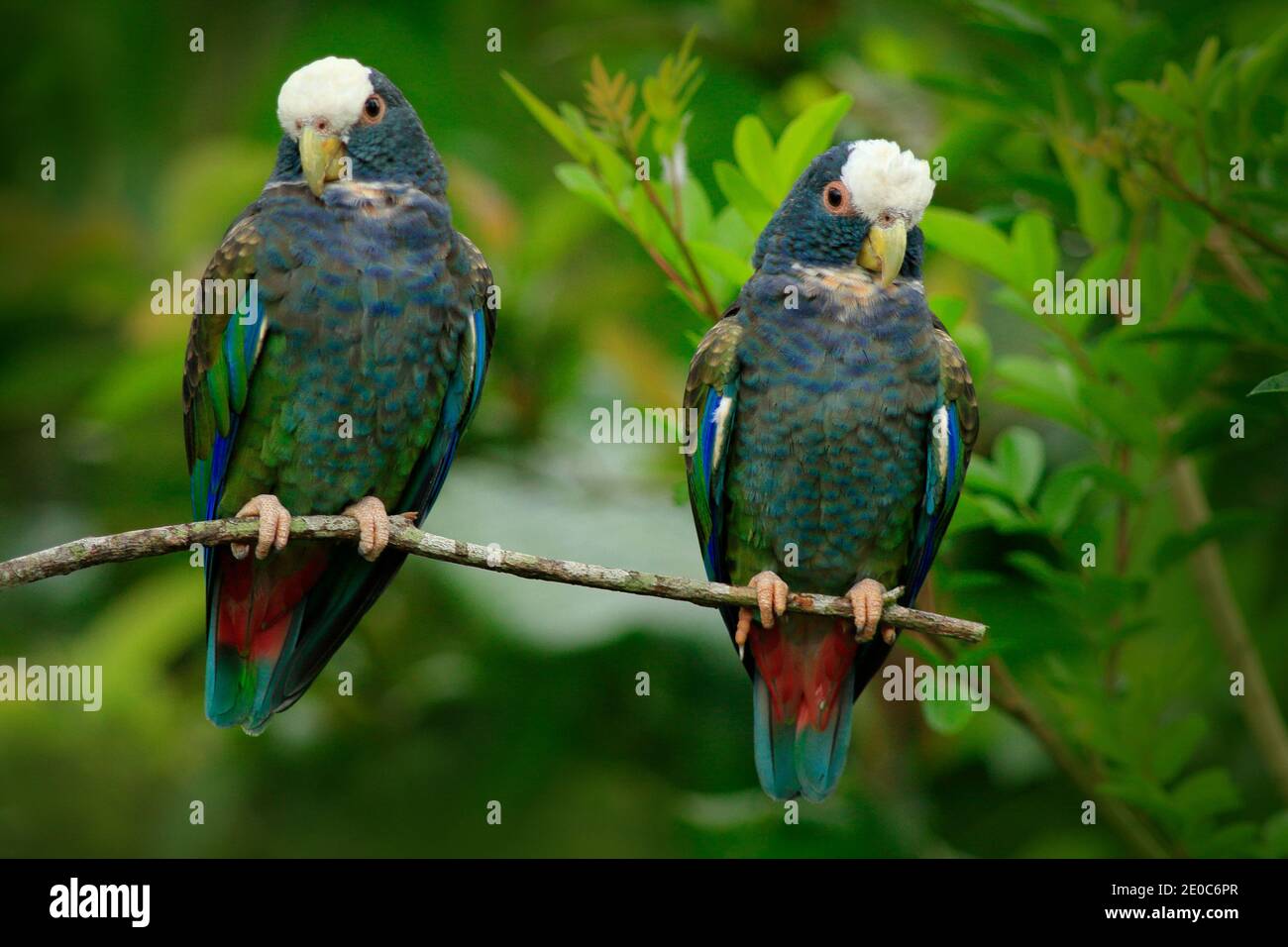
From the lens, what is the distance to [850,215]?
3186mm

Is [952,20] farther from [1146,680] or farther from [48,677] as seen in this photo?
[48,677]

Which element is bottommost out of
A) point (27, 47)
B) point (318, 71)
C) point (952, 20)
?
point (318, 71)

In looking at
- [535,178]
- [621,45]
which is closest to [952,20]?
[621,45]

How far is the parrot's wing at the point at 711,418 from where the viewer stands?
3.24 meters

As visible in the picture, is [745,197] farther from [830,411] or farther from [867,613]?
[867,613]

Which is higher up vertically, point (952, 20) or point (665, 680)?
point (952, 20)

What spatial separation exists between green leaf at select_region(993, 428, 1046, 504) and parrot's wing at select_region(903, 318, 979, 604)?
8.9 inches

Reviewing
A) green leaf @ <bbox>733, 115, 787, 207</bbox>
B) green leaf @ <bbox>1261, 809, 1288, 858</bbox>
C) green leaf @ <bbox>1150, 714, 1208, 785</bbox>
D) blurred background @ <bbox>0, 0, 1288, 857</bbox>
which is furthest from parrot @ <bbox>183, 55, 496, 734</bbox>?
green leaf @ <bbox>1261, 809, 1288, 858</bbox>

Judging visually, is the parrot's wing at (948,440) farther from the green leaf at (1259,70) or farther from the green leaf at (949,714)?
the green leaf at (1259,70)

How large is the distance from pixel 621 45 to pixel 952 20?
1.15 m

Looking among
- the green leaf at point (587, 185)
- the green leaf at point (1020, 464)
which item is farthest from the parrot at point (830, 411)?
the green leaf at point (587, 185)

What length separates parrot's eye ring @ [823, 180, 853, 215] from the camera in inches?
125

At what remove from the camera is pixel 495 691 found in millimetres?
4363

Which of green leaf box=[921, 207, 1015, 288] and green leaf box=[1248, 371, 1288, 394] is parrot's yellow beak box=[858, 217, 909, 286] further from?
green leaf box=[1248, 371, 1288, 394]
